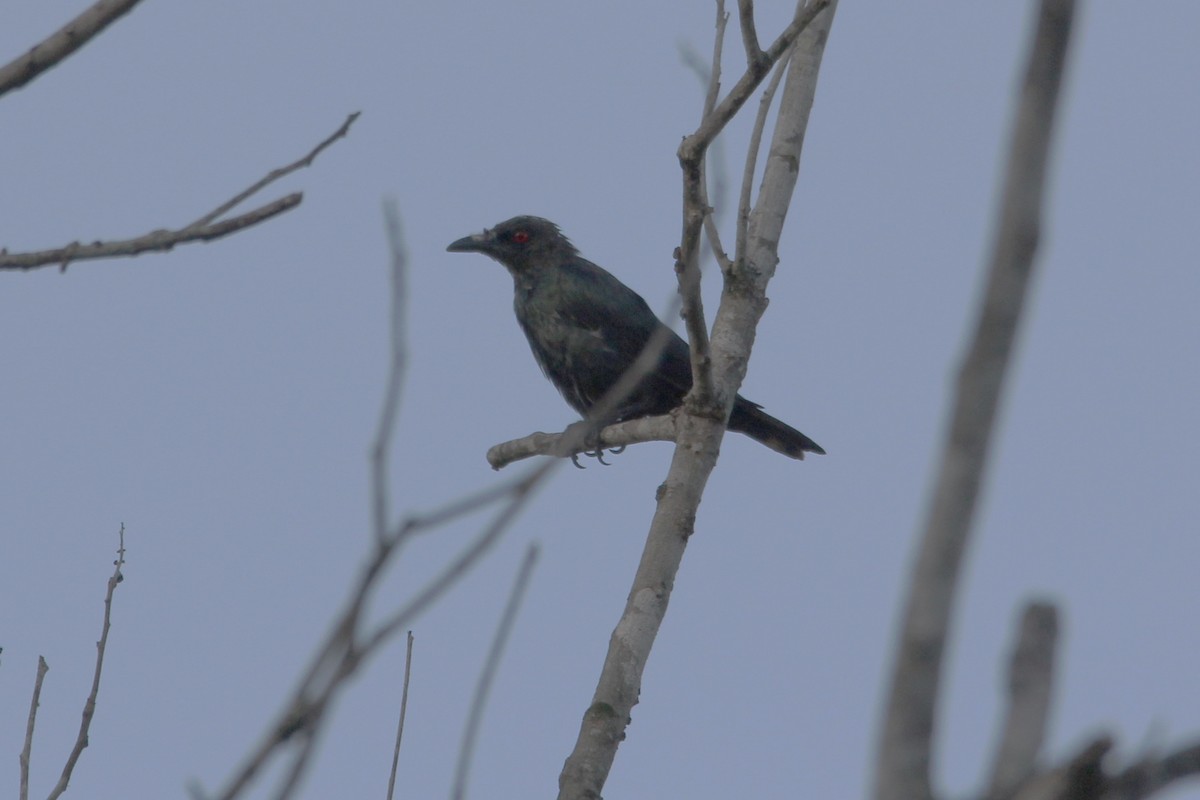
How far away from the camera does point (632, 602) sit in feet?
16.0

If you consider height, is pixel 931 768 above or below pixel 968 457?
below

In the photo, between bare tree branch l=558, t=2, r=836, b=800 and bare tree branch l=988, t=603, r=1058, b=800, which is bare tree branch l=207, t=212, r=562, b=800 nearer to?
bare tree branch l=988, t=603, r=1058, b=800

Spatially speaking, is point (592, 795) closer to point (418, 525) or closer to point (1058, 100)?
point (418, 525)

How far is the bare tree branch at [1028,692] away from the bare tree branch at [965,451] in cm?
14

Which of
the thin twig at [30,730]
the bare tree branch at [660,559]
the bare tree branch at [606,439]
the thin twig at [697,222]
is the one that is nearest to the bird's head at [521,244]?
the bare tree branch at [606,439]

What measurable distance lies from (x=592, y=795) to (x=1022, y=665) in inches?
113

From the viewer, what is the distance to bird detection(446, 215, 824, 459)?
9266 mm

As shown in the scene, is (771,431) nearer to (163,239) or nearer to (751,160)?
(751,160)

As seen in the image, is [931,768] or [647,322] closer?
[931,768]

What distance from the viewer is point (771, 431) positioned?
30.2ft

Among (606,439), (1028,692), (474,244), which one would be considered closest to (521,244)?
(474,244)

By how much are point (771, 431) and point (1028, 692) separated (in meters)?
7.83

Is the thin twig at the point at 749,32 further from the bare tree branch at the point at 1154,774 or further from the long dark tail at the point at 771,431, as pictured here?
the long dark tail at the point at 771,431

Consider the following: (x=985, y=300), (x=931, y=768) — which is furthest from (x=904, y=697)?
(x=985, y=300)
